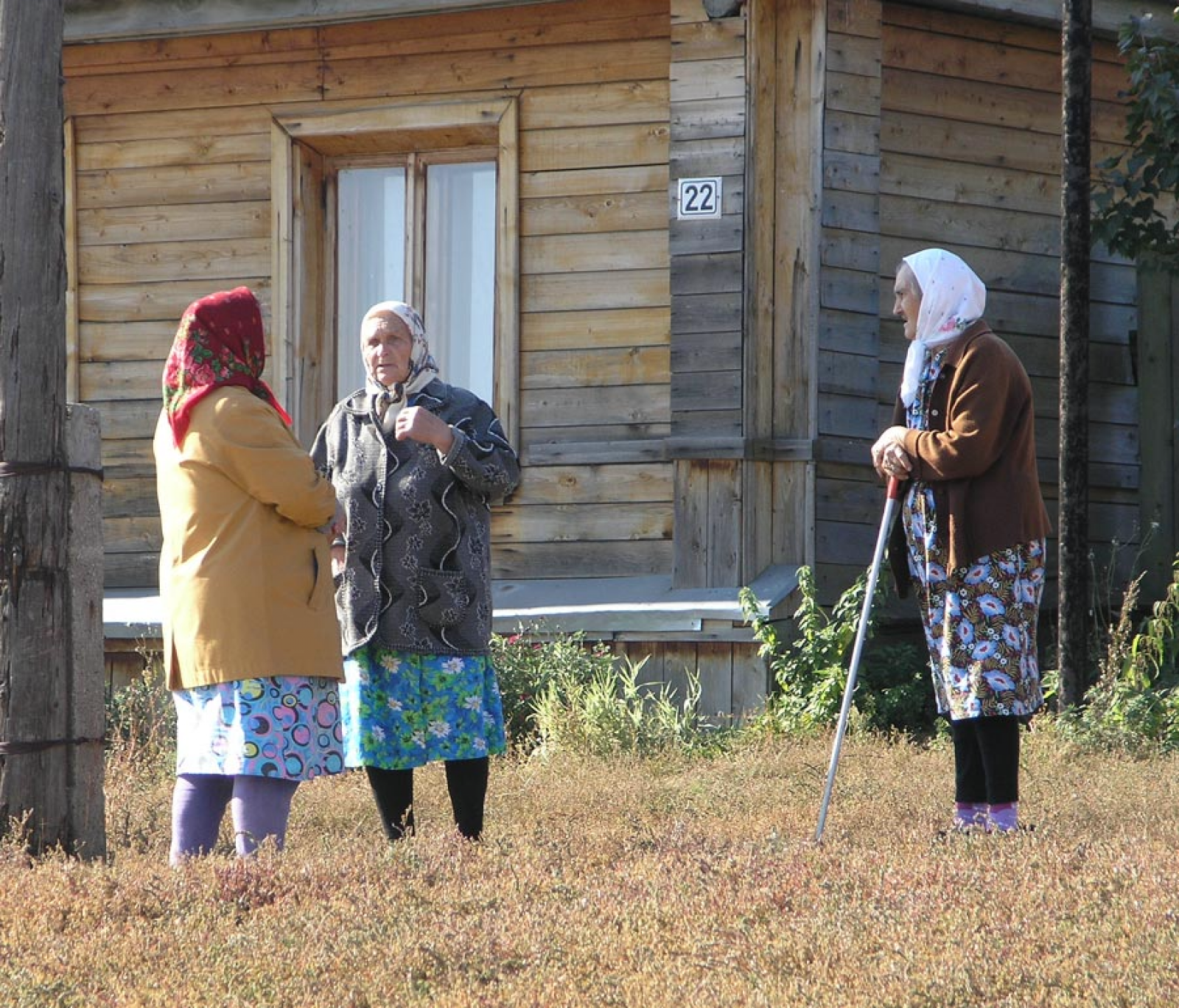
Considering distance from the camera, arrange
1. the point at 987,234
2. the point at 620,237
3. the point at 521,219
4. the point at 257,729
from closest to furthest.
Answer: the point at 257,729 < the point at 620,237 < the point at 521,219 < the point at 987,234

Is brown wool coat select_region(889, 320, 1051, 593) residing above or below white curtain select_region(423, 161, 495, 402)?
below

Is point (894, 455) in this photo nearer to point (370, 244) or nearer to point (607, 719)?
point (607, 719)

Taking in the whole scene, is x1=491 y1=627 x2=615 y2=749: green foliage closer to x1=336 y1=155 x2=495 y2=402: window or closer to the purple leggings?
x1=336 y1=155 x2=495 y2=402: window

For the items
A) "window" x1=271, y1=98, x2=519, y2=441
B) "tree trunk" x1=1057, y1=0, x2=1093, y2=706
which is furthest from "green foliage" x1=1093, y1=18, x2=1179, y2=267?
"window" x1=271, y1=98, x2=519, y2=441

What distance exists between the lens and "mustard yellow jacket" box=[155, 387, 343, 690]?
441 centimetres

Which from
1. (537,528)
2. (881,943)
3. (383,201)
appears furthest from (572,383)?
(881,943)

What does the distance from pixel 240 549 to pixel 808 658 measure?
379 cm

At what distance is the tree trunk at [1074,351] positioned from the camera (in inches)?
292

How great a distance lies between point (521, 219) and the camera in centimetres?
883

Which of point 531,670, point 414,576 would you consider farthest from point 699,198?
point 414,576

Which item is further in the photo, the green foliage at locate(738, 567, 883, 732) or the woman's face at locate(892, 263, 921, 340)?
the green foliage at locate(738, 567, 883, 732)

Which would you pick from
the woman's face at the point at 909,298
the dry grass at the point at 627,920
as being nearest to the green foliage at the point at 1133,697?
the dry grass at the point at 627,920

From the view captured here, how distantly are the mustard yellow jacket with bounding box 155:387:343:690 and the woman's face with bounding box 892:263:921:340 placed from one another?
177 centimetres

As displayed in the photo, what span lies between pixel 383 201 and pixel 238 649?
543cm
